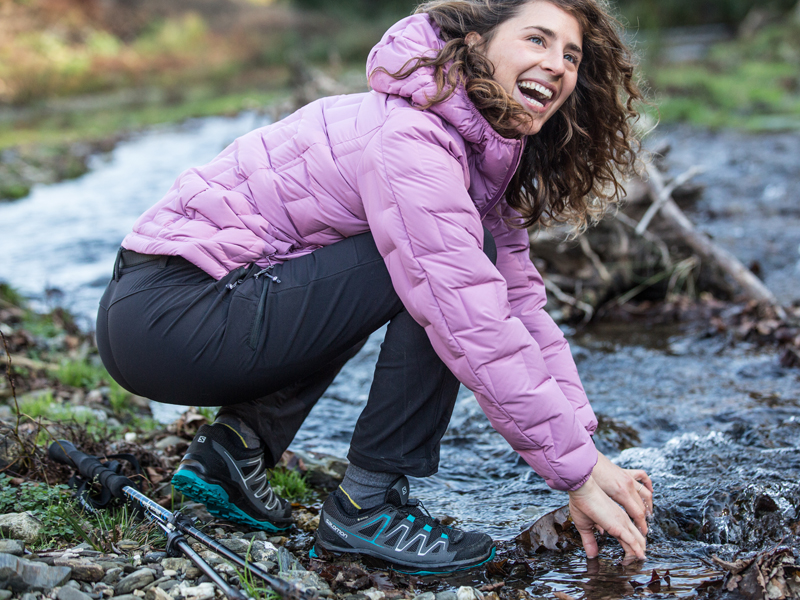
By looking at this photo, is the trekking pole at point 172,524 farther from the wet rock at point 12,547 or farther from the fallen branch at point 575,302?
the fallen branch at point 575,302

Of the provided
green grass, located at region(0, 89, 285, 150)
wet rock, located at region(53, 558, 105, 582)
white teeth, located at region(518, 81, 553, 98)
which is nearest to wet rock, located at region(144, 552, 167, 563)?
wet rock, located at region(53, 558, 105, 582)

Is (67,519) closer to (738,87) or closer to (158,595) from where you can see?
(158,595)

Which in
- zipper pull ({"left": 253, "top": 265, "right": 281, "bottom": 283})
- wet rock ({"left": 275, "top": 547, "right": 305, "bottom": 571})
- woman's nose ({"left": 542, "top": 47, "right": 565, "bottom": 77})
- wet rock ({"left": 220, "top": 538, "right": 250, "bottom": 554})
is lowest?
wet rock ({"left": 220, "top": 538, "right": 250, "bottom": 554})

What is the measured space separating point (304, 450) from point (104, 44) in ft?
78.1

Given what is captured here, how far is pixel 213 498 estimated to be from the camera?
7.00 feet

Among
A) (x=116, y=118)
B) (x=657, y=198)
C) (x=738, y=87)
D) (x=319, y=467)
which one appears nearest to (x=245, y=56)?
(x=116, y=118)

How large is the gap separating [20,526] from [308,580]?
0.79 metres

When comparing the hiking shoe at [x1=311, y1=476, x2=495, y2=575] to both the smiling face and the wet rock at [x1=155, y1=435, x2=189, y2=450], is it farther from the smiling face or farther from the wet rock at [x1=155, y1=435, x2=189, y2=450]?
the smiling face

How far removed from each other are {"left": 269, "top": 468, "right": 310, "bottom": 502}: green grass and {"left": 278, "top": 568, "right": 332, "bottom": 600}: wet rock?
2.18ft

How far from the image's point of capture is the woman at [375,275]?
1.86 meters

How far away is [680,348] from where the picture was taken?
3.83 meters

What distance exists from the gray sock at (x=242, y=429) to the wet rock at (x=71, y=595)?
2.21 feet

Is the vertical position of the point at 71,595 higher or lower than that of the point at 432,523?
higher

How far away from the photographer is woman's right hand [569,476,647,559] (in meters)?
1.88
